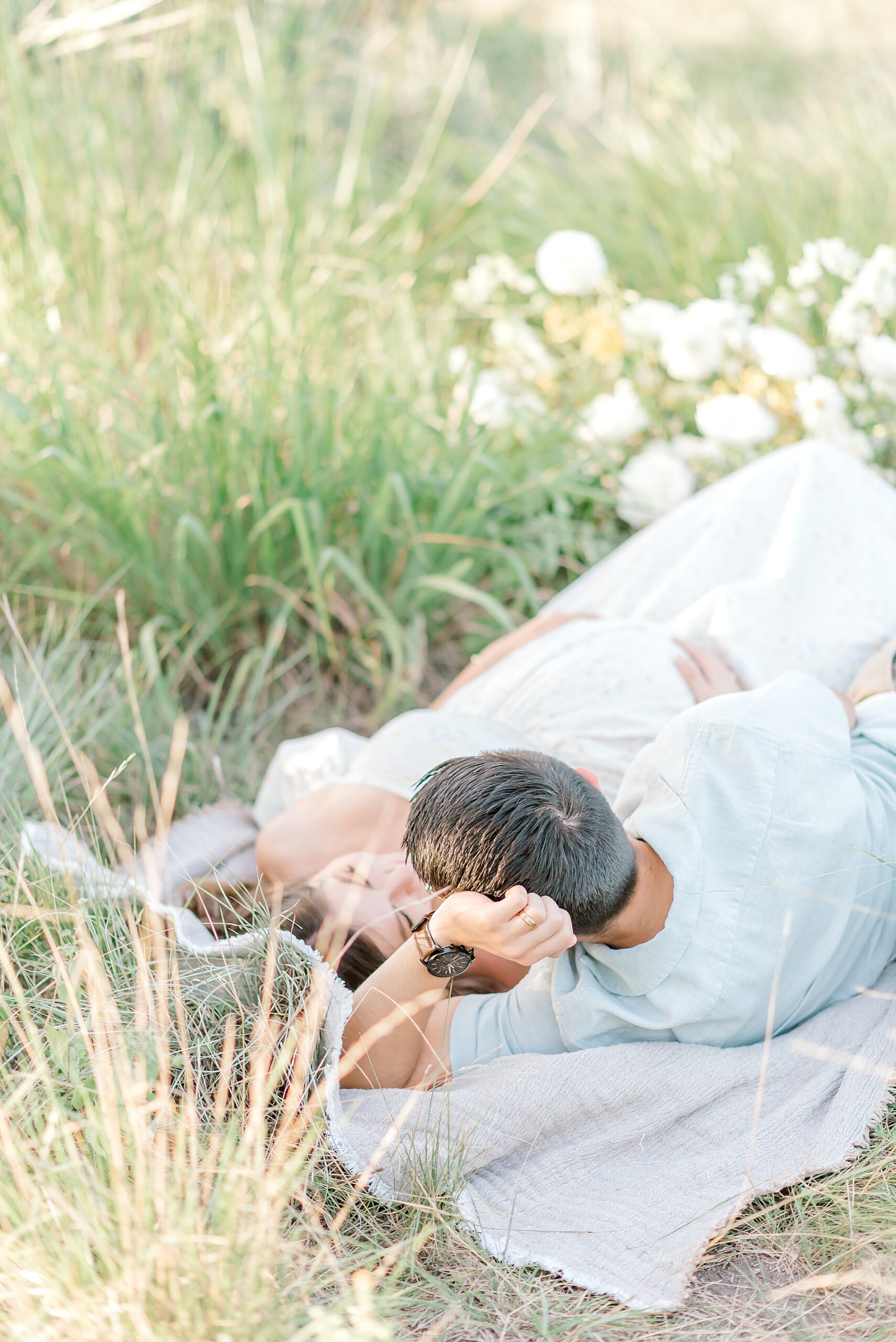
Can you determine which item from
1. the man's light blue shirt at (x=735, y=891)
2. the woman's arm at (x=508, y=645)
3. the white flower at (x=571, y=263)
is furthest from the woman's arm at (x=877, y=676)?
the white flower at (x=571, y=263)

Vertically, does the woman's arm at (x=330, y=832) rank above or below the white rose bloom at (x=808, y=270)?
below

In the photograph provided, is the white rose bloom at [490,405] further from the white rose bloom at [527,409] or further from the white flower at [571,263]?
the white flower at [571,263]

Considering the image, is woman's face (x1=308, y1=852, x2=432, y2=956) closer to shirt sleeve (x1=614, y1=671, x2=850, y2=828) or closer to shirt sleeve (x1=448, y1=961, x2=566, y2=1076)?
shirt sleeve (x1=448, y1=961, x2=566, y2=1076)

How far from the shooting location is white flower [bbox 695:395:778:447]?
3121 mm

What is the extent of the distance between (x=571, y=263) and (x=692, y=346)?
0.50m

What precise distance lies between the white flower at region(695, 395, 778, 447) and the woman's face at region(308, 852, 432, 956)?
5.39ft

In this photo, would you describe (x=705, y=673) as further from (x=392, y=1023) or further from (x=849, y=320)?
(x=849, y=320)

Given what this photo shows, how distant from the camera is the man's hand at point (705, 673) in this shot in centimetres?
240

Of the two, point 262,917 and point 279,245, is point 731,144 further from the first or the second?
point 262,917

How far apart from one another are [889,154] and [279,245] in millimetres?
2447

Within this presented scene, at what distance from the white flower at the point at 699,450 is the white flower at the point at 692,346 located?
0.61 feet

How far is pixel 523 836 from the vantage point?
1.57 meters

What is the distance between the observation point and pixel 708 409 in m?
3.14

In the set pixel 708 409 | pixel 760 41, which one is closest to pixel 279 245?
pixel 708 409
